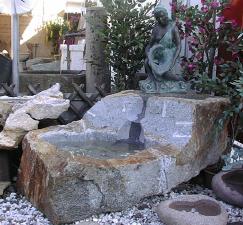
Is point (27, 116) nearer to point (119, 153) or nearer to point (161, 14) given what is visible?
point (119, 153)

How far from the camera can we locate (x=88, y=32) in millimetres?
7418

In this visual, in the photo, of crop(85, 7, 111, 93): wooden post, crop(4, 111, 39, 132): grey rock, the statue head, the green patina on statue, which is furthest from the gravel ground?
crop(85, 7, 111, 93): wooden post

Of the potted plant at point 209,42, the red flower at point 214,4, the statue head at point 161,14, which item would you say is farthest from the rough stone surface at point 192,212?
the red flower at point 214,4

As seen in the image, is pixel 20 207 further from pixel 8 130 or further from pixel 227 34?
pixel 227 34

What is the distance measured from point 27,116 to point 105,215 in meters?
1.46

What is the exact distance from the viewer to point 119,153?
403 centimetres

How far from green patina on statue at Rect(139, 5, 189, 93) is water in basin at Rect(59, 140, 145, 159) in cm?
77

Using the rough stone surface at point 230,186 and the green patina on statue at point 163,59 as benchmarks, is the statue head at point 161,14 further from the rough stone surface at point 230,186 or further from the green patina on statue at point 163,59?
the rough stone surface at point 230,186

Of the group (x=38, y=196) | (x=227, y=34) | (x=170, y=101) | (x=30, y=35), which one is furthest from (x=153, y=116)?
(x=30, y=35)

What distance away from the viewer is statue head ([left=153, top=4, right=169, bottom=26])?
4.71 m

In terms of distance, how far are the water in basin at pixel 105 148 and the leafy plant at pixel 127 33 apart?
7.02 ft

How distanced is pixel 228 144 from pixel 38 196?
2329 mm

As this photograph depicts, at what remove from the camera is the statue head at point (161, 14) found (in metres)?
4.71

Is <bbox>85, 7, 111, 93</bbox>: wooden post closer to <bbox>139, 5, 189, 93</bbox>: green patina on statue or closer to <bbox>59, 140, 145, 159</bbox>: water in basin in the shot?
<bbox>139, 5, 189, 93</bbox>: green patina on statue
